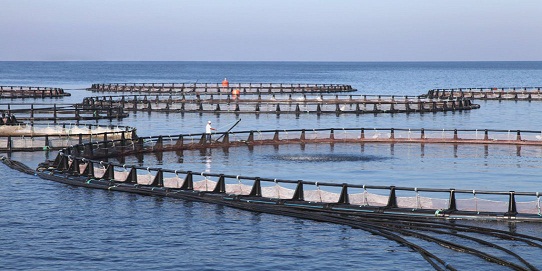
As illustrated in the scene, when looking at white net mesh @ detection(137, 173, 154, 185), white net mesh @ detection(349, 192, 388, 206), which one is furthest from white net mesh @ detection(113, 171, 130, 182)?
white net mesh @ detection(349, 192, 388, 206)

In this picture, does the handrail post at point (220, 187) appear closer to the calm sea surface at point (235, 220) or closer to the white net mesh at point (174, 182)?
the calm sea surface at point (235, 220)

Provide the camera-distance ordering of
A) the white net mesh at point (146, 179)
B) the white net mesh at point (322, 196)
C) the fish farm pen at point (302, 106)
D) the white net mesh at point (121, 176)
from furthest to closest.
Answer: the fish farm pen at point (302, 106) < the white net mesh at point (121, 176) < the white net mesh at point (146, 179) < the white net mesh at point (322, 196)

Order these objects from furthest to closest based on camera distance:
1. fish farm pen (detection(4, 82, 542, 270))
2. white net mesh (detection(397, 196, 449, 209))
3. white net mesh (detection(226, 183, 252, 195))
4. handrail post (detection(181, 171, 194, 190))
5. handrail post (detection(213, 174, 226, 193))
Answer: handrail post (detection(181, 171, 194, 190)) → handrail post (detection(213, 174, 226, 193)) → white net mesh (detection(226, 183, 252, 195)) → white net mesh (detection(397, 196, 449, 209)) → fish farm pen (detection(4, 82, 542, 270))

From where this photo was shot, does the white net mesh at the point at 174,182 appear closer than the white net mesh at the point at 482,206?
No

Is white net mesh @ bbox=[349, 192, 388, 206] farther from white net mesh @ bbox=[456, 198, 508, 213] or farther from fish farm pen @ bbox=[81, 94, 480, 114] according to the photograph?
fish farm pen @ bbox=[81, 94, 480, 114]

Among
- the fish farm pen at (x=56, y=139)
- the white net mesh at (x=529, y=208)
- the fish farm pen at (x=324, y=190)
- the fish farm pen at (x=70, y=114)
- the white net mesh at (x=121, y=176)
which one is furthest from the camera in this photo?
the fish farm pen at (x=70, y=114)

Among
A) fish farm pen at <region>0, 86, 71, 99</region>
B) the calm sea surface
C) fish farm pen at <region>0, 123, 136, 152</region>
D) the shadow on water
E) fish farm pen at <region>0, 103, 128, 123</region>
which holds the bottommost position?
the calm sea surface

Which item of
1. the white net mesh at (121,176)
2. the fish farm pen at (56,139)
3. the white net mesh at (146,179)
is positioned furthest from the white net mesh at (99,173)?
the fish farm pen at (56,139)

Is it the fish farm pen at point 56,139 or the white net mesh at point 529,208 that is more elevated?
the fish farm pen at point 56,139

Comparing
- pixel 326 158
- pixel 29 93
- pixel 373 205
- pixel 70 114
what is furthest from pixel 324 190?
pixel 29 93

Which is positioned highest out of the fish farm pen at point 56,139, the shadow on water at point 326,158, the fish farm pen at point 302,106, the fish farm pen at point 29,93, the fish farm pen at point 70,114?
the fish farm pen at point 29,93

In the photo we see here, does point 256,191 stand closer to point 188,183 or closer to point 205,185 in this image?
point 205,185

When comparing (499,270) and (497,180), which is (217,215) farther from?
(497,180)

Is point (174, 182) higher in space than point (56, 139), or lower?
lower
